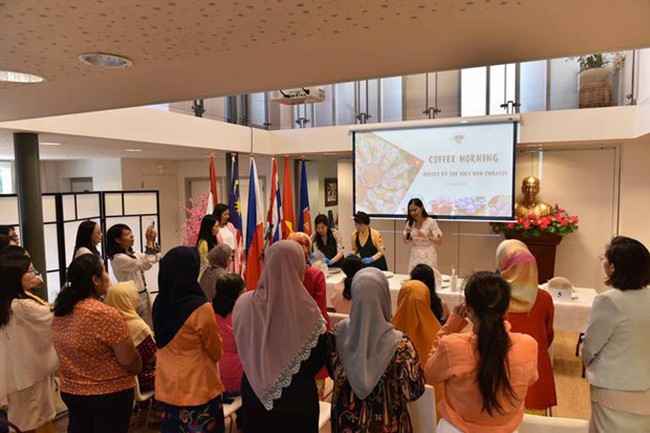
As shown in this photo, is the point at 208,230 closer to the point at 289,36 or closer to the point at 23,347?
the point at 23,347

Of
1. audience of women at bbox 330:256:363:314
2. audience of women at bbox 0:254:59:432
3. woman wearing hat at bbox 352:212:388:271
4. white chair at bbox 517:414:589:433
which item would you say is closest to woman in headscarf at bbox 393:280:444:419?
white chair at bbox 517:414:589:433

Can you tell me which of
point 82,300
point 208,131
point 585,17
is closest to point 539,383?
point 585,17

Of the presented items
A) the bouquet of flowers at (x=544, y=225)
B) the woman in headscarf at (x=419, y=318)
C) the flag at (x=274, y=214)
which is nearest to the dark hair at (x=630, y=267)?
the woman in headscarf at (x=419, y=318)

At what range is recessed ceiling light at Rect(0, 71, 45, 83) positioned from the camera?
2.00m

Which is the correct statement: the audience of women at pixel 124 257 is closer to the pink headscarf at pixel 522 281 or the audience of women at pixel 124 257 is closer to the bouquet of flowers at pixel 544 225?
the pink headscarf at pixel 522 281

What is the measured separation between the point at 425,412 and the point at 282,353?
79cm

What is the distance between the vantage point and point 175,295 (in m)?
2.18

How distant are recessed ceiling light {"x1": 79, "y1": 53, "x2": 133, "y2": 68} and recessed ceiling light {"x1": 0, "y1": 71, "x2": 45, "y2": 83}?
1.36ft

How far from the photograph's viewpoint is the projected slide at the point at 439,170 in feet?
19.8

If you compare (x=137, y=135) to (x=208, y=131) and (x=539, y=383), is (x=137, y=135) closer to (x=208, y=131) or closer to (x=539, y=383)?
(x=208, y=131)

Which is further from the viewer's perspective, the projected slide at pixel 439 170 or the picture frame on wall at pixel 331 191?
the picture frame on wall at pixel 331 191

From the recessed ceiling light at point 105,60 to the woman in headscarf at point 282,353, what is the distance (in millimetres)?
1038

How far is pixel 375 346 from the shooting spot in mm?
1771

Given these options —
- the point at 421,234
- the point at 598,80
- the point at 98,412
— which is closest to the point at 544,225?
the point at 421,234
